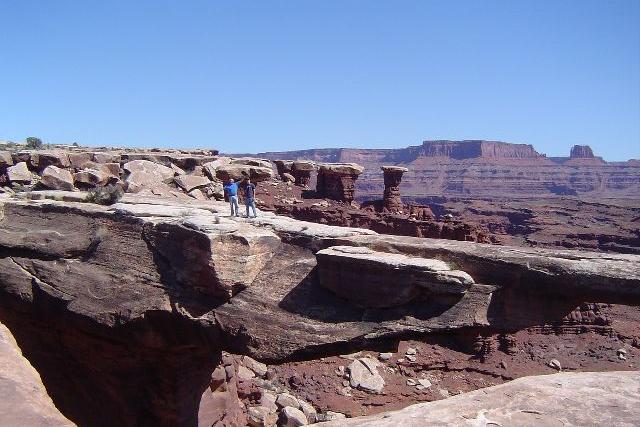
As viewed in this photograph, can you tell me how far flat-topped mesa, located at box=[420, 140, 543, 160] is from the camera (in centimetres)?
11081

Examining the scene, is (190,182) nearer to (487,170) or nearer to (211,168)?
(211,168)

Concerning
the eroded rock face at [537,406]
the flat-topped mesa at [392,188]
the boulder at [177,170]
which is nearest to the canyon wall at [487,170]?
the flat-topped mesa at [392,188]

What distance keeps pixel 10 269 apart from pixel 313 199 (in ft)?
56.7

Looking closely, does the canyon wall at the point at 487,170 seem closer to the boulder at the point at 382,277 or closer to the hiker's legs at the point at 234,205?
the hiker's legs at the point at 234,205

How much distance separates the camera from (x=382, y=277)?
21.9ft

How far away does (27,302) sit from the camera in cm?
899

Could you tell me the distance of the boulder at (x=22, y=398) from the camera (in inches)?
94.8

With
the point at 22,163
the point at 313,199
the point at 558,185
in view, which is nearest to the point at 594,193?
the point at 558,185

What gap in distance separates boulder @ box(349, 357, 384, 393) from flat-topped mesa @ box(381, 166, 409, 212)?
13935 mm

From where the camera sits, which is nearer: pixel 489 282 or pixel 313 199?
pixel 489 282

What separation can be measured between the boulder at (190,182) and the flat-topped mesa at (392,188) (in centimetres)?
1480

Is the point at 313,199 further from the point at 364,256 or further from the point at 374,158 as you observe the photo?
the point at 374,158

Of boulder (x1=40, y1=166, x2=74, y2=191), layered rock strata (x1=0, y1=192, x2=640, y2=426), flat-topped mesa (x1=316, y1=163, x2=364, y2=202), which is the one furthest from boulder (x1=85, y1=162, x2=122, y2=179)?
flat-topped mesa (x1=316, y1=163, x2=364, y2=202)

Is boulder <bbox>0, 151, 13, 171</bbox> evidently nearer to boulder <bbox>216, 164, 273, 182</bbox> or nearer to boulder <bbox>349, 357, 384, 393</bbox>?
boulder <bbox>216, 164, 273, 182</bbox>
